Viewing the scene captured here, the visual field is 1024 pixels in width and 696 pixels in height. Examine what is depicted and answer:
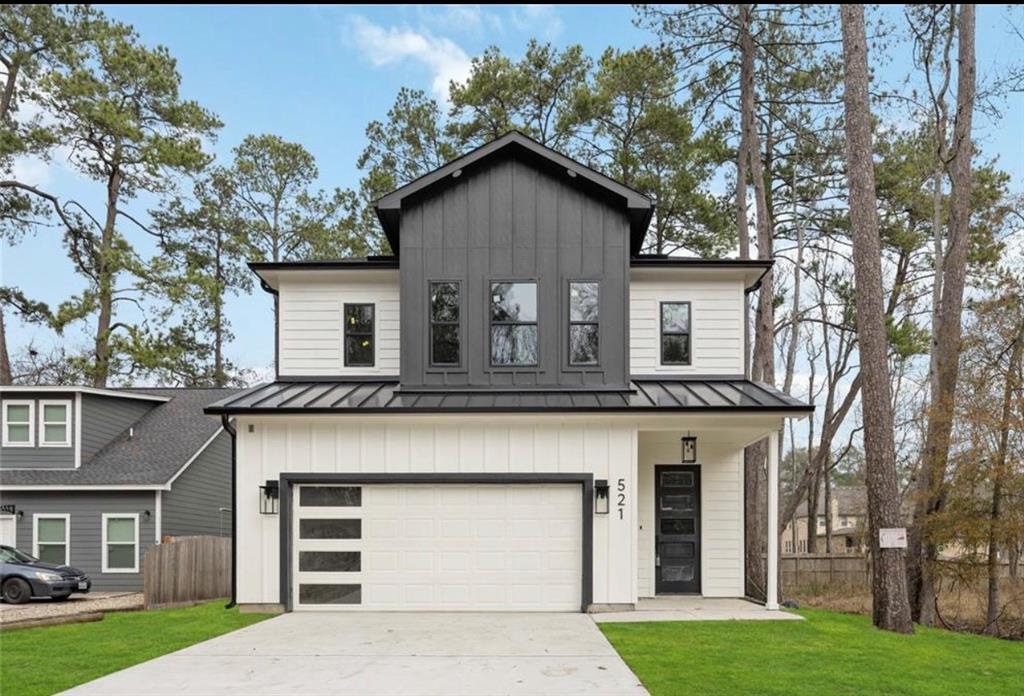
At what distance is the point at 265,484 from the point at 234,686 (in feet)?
15.4

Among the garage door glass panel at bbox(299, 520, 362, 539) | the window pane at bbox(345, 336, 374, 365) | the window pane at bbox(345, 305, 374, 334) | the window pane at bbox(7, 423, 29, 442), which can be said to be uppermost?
the window pane at bbox(345, 305, 374, 334)

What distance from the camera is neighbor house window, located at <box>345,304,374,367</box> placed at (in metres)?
13.0

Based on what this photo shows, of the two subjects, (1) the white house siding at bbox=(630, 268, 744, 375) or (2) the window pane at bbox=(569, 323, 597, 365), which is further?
(1) the white house siding at bbox=(630, 268, 744, 375)

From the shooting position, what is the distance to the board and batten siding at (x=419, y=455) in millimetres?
10883

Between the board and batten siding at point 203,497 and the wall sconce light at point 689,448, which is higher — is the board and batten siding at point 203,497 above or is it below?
below

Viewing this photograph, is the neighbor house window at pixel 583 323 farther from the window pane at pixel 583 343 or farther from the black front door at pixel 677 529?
the black front door at pixel 677 529

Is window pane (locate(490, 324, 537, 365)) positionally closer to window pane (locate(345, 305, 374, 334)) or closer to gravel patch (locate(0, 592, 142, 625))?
window pane (locate(345, 305, 374, 334))

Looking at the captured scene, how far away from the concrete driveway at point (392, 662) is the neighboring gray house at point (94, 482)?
29.7 feet

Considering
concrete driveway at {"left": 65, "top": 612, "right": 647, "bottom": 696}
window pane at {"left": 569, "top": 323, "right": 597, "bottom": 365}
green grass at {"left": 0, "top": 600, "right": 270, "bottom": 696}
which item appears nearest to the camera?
concrete driveway at {"left": 65, "top": 612, "right": 647, "bottom": 696}

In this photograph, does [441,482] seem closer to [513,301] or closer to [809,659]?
[513,301]

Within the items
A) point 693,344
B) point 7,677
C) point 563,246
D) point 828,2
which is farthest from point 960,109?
point 7,677

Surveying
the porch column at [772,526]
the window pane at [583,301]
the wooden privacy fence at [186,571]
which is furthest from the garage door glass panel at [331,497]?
the porch column at [772,526]

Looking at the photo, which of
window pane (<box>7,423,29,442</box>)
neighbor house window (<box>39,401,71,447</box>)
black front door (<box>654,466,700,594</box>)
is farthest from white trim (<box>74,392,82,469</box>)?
black front door (<box>654,466,700,594</box>)

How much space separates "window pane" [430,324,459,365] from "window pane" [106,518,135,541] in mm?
9841
